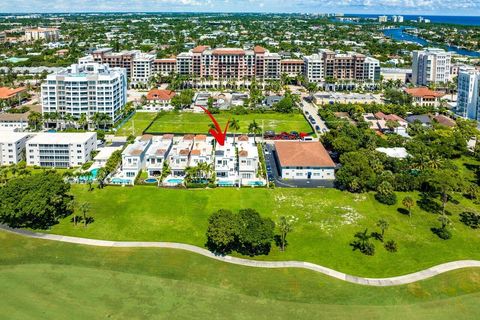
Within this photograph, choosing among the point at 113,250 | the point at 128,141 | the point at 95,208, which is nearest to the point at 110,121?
the point at 128,141

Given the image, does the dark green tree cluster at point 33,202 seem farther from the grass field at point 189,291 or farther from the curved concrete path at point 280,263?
the grass field at point 189,291

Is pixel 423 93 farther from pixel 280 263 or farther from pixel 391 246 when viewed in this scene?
pixel 280 263

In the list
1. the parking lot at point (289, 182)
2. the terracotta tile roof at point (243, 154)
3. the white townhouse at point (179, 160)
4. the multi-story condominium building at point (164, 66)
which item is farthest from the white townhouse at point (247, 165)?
the multi-story condominium building at point (164, 66)

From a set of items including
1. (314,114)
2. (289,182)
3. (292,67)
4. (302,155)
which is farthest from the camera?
(292,67)

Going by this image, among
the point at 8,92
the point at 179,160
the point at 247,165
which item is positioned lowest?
Answer: the point at 247,165

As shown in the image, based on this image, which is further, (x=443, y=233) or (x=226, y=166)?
(x=226, y=166)

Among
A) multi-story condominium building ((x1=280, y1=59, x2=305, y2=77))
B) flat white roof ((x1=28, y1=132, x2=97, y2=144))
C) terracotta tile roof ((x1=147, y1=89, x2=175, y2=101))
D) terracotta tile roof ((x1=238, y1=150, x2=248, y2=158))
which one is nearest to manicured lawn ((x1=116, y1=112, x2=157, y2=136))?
terracotta tile roof ((x1=147, y1=89, x2=175, y2=101))

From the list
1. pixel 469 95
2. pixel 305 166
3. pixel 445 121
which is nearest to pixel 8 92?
pixel 305 166
